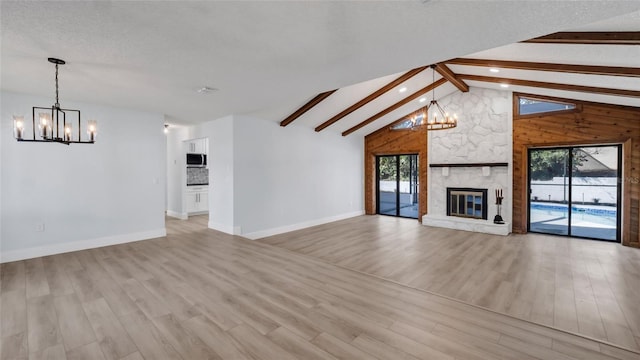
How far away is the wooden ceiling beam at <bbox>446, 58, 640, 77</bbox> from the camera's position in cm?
368

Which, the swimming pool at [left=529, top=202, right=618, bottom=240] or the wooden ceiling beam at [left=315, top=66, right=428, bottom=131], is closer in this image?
the wooden ceiling beam at [left=315, top=66, right=428, bottom=131]

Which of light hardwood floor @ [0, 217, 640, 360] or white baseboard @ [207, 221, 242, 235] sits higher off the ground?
white baseboard @ [207, 221, 242, 235]

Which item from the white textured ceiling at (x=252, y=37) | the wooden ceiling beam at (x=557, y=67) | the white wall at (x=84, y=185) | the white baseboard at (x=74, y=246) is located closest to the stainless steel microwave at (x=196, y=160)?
the white wall at (x=84, y=185)

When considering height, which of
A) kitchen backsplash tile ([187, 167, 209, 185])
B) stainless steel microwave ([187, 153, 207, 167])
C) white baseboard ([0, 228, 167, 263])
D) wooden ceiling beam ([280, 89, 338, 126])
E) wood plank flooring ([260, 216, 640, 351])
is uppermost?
wooden ceiling beam ([280, 89, 338, 126])

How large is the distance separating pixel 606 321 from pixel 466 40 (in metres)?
3.11

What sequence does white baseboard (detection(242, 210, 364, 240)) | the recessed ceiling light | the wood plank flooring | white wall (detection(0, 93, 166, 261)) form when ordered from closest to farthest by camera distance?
1. the wood plank flooring
2. the recessed ceiling light
3. white wall (detection(0, 93, 166, 261))
4. white baseboard (detection(242, 210, 364, 240))

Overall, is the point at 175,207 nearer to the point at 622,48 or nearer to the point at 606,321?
the point at 606,321

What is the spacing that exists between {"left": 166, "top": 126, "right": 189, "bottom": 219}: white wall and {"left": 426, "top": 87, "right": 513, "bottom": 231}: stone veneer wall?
7.33 metres

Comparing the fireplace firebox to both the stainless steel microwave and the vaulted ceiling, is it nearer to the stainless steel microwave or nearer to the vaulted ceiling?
the vaulted ceiling

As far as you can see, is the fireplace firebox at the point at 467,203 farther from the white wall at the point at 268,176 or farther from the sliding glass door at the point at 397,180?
the white wall at the point at 268,176

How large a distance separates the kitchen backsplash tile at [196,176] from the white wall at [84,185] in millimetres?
3033

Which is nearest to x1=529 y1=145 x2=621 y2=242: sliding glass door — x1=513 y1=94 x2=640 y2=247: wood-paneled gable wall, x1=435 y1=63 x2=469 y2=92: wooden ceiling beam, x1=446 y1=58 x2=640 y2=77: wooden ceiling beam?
x1=513 y1=94 x2=640 y2=247: wood-paneled gable wall

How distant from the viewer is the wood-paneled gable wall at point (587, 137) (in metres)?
5.36

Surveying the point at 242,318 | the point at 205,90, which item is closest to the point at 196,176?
the point at 205,90
